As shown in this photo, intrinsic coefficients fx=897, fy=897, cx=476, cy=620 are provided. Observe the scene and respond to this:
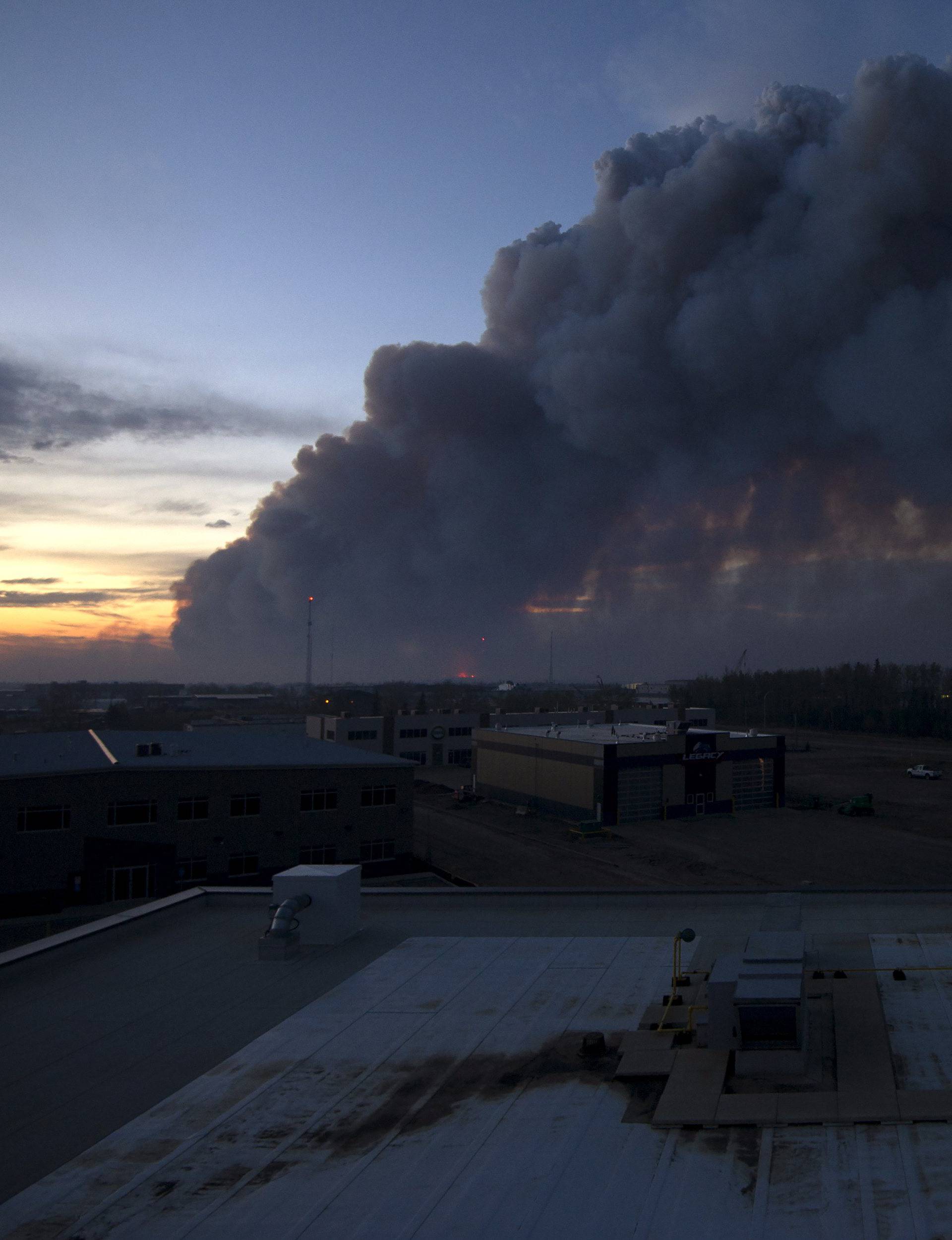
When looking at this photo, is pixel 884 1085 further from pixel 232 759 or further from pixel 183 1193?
pixel 232 759

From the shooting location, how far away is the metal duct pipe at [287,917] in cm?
1475

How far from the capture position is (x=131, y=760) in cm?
3562

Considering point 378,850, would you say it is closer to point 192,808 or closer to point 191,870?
point 191,870

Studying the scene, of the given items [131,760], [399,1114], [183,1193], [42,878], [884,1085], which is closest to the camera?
[183,1193]

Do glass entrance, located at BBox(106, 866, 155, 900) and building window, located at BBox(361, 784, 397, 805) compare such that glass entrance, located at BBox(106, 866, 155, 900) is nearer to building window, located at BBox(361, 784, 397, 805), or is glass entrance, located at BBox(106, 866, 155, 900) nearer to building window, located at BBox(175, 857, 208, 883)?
building window, located at BBox(175, 857, 208, 883)

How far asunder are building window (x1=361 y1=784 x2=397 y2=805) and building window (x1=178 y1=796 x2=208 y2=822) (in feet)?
21.1

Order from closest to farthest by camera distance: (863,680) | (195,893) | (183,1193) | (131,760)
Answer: (183,1193) < (195,893) < (131,760) < (863,680)

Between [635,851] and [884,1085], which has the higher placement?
[884,1085]

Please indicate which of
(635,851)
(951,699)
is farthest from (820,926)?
(951,699)

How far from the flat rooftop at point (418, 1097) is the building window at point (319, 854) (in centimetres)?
2032

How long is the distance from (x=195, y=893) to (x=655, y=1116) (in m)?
13.5

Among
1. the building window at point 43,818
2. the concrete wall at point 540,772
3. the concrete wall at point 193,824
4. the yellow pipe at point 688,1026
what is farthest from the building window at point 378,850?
the yellow pipe at point 688,1026

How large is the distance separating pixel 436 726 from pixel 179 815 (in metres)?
51.3

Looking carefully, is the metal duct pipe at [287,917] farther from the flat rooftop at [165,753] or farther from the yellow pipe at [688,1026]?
the flat rooftop at [165,753]
